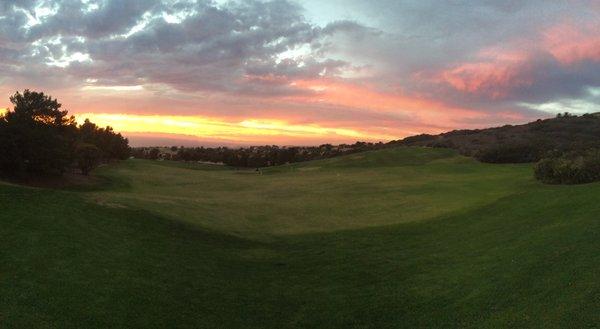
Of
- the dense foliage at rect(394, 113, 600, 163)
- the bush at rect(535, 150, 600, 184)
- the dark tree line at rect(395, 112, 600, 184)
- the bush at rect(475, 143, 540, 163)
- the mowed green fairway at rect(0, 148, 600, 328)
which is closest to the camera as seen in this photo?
the mowed green fairway at rect(0, 148, 600, 328)

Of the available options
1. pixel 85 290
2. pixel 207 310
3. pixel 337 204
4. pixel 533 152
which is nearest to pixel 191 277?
pixel 207 310

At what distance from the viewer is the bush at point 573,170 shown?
26734 millimetres

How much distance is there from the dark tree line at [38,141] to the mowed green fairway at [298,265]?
1931 cm

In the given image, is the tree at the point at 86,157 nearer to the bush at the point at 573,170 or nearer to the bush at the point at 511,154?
the bush at the point at 573,170

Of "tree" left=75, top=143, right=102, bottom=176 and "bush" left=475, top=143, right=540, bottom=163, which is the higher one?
"bush" left=475, top=143, right=540, bottom=163

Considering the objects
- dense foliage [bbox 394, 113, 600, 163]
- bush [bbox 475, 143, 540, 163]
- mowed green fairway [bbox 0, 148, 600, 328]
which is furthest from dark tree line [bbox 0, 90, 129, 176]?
bush [bbox 475, 143, 540, 163]

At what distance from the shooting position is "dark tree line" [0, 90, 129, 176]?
41.3 meters

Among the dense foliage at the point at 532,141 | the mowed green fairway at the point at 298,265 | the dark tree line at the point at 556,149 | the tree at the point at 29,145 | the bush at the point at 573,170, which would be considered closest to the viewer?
the mowed green fairway at the point at 298,265

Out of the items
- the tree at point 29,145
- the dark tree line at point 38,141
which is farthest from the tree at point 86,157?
the tree at point 29,145

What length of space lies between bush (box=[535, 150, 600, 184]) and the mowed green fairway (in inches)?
136

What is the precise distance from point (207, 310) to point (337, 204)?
23449mm

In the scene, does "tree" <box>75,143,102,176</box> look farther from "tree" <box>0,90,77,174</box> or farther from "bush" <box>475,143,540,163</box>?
"bush" <box>475,143,540,163</box>

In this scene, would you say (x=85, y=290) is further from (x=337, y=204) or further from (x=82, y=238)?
(x=337, y=204)

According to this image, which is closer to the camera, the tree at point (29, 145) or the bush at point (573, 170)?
the bush at point (573, 170)
